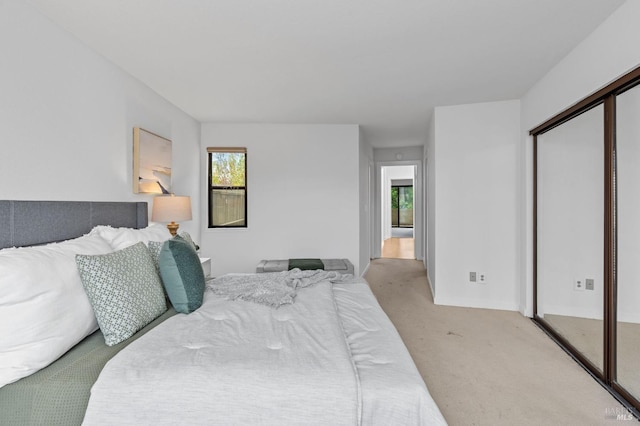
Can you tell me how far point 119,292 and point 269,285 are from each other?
3.01 ft

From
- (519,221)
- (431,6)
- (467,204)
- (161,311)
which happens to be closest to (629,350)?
(519,221)

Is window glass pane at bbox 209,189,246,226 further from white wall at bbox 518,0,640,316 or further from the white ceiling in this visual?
white wall at bbox 518,0,640,316

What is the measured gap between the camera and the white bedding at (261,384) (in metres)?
1.14

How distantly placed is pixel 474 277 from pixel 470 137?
5.50 ft

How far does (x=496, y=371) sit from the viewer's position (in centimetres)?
242

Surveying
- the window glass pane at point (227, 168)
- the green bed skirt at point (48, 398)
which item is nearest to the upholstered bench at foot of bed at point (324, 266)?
the window glass pane at point (227, 168)

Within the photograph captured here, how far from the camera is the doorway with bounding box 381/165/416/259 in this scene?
841cm

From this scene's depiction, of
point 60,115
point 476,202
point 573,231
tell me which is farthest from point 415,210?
point 60,115

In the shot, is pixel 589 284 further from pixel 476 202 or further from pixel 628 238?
pixel 476 202

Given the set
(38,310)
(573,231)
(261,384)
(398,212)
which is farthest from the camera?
(398,212)

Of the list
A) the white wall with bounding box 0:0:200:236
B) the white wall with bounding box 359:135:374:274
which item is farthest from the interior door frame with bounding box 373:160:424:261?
the white wall with bounding box 0:0:200:236

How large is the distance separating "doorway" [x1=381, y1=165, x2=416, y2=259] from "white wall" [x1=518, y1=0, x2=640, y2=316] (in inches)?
147

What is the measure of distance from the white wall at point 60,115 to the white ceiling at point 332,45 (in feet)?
0.48

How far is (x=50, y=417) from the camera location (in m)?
1.20
